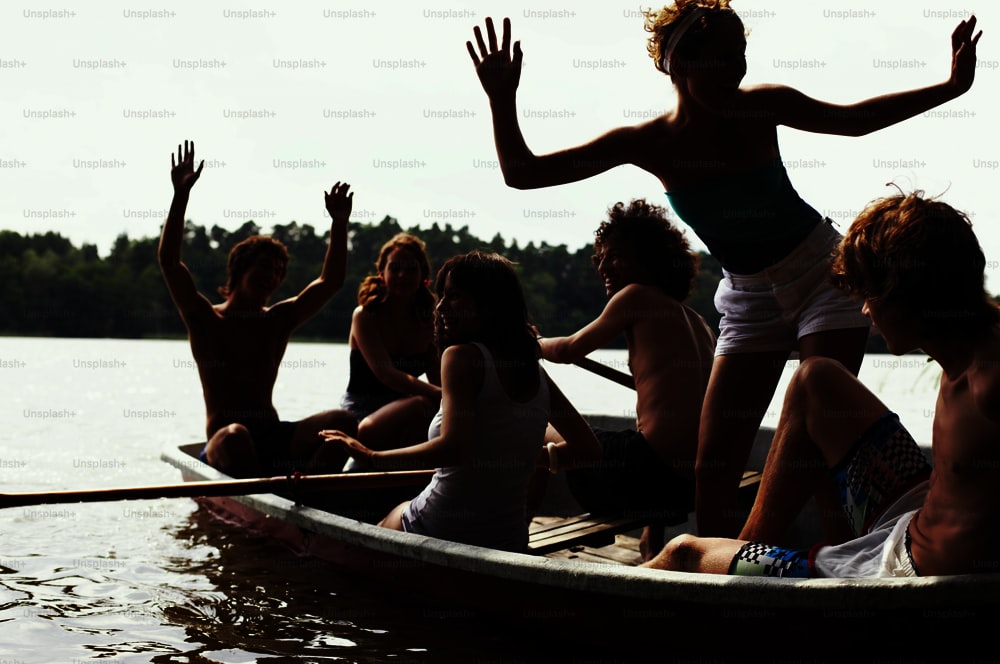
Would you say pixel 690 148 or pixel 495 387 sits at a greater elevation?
pixel 690 148

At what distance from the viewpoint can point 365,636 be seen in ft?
13.3

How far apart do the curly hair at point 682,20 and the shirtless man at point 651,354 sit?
39.0 inches

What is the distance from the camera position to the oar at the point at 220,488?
Result: 4.23 metres

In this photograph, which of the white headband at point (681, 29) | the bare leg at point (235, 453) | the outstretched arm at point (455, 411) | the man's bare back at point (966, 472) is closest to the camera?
the man's bare back at point (966, 472)

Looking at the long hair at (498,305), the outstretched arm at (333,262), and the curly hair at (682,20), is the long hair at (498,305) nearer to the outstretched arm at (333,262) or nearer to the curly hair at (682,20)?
the curly hair at (682,20)

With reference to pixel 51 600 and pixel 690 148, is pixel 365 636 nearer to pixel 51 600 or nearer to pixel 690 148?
pixel 51 600

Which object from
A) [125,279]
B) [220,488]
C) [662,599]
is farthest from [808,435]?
[125,279]

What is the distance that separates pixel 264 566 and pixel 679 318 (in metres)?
2.45

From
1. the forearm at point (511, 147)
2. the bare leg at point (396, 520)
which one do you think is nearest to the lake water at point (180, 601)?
the bare leg at point (396, 520)

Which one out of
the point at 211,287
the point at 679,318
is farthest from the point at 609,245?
the point at 211,287

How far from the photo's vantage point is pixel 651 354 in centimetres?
439

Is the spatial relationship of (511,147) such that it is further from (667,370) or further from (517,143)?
(667,370)

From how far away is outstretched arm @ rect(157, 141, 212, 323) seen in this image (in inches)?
202

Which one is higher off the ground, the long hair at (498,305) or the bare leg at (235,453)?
the long hair at (498,305)
